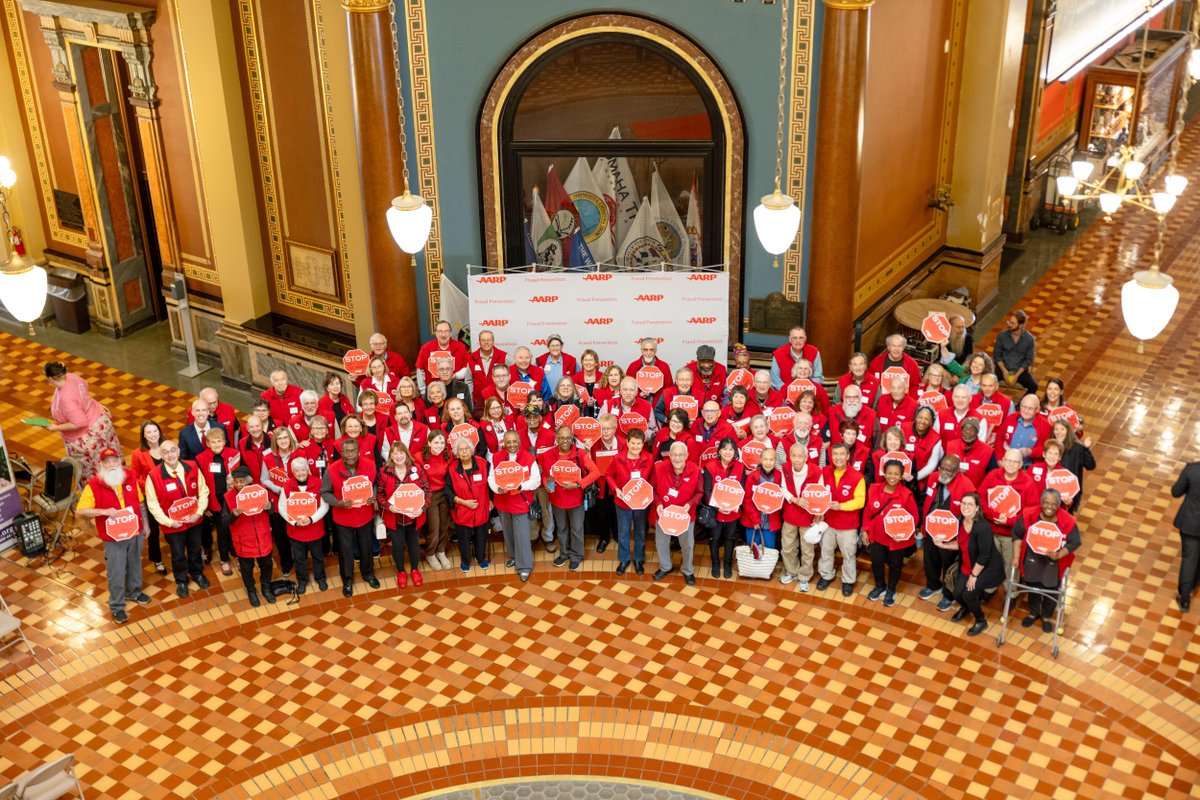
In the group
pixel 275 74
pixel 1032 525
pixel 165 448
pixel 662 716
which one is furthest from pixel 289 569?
pixel 1032 525

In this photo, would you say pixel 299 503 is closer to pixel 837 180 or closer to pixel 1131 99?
pixel 837 180

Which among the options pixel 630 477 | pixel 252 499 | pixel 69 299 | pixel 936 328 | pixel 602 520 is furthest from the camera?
pixel 69 299

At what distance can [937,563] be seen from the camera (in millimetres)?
10555

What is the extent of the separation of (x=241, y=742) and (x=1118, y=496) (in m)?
8.17

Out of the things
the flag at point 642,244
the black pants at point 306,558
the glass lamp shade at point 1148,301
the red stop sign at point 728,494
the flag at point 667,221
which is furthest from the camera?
the flag at point 642,244

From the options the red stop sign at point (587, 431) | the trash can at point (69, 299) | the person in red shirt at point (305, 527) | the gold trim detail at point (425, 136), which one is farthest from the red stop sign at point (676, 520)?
the trash can at point (69, 299)

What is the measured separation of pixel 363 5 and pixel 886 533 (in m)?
6.42

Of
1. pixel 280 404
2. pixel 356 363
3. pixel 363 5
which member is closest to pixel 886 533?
pixel 356 363

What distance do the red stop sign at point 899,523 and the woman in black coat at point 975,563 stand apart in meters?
0.39

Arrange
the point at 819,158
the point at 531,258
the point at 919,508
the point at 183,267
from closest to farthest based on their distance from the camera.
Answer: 1. the point at 919,508
2. the point at 819,158
3. the point at 531,258
4. the point at 183,267

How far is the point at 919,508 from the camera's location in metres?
10.9

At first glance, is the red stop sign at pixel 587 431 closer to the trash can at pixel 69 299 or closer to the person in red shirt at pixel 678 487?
the person in red shirt at pixel 678 487

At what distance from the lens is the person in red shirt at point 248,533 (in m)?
10.3

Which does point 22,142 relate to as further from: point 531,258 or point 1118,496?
point 1118,496
